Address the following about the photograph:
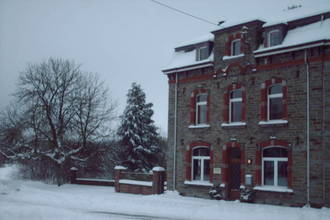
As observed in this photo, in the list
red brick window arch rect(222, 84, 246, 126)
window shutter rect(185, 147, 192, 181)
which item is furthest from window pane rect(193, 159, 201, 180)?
red brick window arch rect(222, 84, 246, 126)

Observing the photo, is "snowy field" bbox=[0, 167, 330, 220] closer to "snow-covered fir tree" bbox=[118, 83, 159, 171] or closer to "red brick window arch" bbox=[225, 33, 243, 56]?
"red brick window arch" bbox=[225, 33, 243, 56]

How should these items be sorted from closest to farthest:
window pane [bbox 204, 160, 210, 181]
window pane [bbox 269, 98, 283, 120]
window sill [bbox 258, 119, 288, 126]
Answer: window sill [bbox 258, 119, 288, 126] < window pane [bbox 269, 98, 283, 120] < window pane [bbox 204, 160, 210, 181]

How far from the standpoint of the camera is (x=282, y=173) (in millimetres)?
21844

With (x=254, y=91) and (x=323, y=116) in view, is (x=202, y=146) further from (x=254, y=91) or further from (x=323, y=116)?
(x=323, y=116)

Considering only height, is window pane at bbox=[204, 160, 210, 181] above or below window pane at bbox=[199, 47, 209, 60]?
below

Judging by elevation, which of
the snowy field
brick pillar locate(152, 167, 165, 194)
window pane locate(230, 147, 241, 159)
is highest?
window pane locate(230, 147, 241, 159)

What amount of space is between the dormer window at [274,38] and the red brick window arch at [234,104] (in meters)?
2.92

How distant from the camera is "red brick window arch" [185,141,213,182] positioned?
25.6m

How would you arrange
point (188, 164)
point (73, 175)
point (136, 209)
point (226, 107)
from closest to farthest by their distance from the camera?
point (136, 209) → point (226, 107) → point (188, 164) → point (73, 175)

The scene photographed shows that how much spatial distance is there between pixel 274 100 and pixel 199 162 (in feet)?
20.8

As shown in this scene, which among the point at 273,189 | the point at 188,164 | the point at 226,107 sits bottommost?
the point at 273,189

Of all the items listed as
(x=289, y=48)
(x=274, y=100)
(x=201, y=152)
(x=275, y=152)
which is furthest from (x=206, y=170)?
(x=289, y=48)

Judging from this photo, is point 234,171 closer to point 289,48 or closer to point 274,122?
point 274,122

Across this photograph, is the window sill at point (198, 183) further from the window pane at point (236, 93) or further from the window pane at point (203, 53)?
the window pane at point (203, 53)
